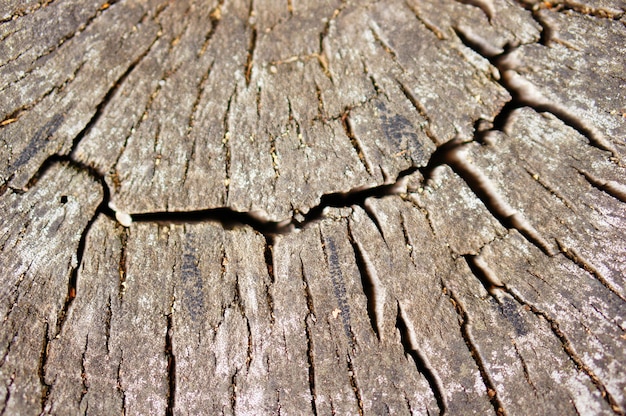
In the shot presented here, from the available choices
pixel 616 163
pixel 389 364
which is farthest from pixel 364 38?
pixel 389 364

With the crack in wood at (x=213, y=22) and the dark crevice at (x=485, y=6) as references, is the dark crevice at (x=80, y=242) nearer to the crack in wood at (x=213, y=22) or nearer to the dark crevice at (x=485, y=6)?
the crack in wood at (x=213, y=22)

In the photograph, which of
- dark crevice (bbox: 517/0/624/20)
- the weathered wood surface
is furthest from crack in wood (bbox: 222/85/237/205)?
dark crevice (bbox: 517/0/624/20)

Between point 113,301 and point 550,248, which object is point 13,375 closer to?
point 113,301

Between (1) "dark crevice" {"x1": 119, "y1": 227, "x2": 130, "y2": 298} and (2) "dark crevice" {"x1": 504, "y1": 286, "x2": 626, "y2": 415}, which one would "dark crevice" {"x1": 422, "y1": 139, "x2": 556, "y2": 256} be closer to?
(2) "dark crevice" {"x1": 504, "y1": 286, "x2": 626, "y2": 415}

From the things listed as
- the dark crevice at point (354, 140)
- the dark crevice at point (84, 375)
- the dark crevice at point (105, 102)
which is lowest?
the dark crevice at point (84, 375)

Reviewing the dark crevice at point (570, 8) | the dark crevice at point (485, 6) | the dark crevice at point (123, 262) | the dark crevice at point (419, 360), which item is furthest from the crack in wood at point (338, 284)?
the dark crevice at point (570, 8)

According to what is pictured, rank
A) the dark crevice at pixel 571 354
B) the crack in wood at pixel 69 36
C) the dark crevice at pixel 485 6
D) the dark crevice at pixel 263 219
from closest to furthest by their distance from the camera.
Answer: the dark crevice at pixel 571 354
the dark crevice at pixel 263 219
the crack in wood at pixel 69 36
the dark crevice at pixel 485 6

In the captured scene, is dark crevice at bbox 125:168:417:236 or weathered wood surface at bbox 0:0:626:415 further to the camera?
dark crevice at bbox 125:168:417:236
